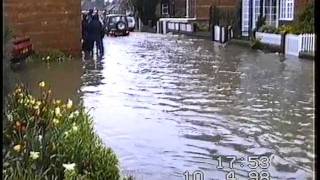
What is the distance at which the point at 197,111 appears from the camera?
1047 centimetres

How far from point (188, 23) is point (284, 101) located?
35775 mm

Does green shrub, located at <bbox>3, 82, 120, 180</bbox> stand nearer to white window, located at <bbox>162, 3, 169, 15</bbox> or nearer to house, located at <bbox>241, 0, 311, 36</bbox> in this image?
house, located at <bbox>241, 0, 311, 36</bbox>

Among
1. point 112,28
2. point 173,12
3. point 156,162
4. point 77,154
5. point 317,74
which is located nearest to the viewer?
point 317,74

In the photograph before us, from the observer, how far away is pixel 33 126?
5809mm

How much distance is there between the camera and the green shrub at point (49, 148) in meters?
4.61

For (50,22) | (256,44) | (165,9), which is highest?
(50,22)

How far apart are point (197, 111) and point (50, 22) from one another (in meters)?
12.4

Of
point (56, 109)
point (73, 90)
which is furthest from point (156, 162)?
point (73, 90)

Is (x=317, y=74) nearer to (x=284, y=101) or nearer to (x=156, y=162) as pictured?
(x=156, y=162)

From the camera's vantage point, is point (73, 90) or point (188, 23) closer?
point (73, 90)

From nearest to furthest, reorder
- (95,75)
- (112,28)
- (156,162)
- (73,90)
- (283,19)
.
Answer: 1. (156,162)
2. (73,90)
3. (95,75)
4. (283,19)
5. (112,28)

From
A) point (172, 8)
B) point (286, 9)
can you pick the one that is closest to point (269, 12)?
point (286, 9)

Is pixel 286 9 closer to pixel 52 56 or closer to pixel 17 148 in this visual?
pixel 52 56

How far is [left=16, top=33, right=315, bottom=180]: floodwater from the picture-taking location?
6.87 metres
